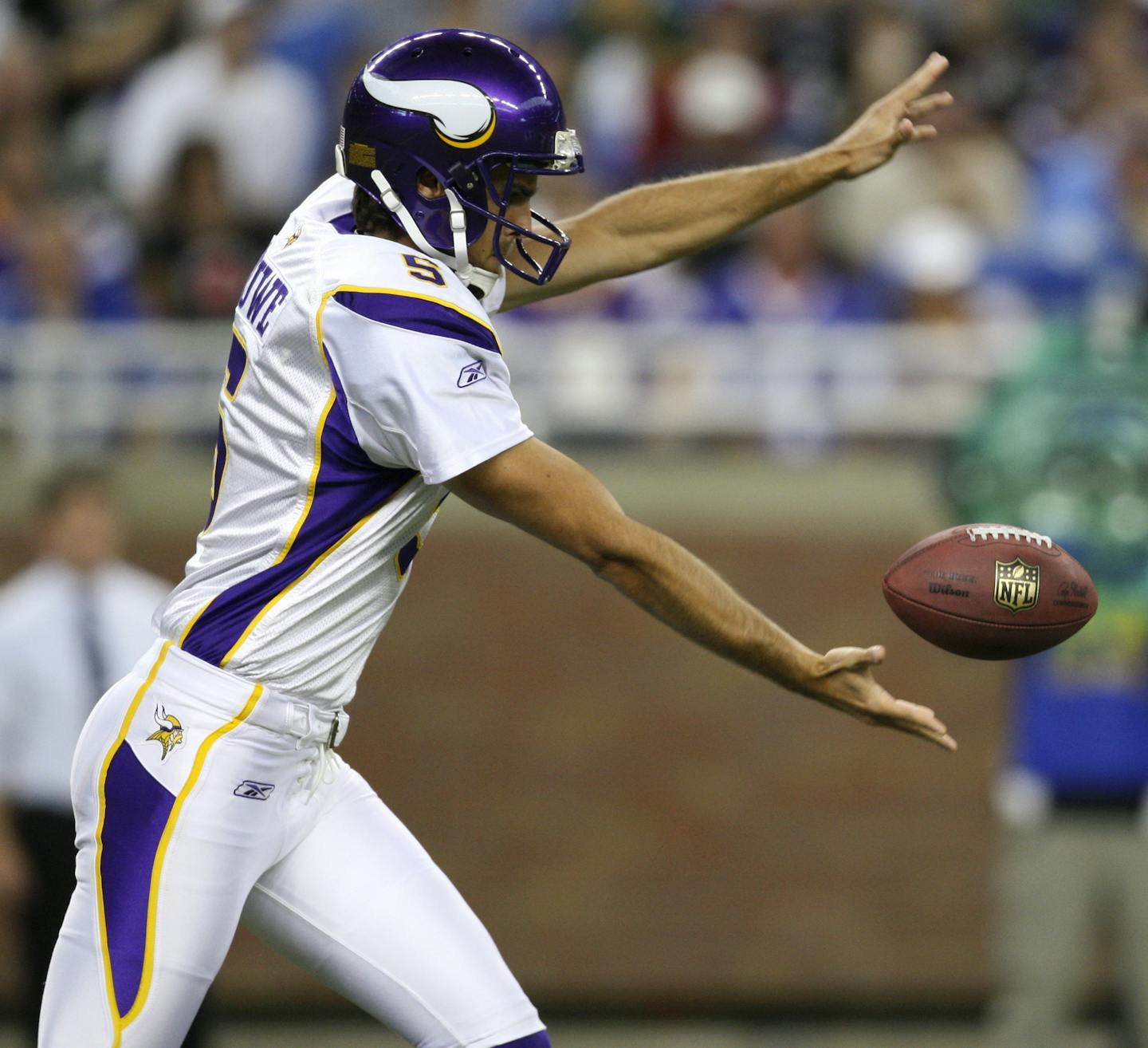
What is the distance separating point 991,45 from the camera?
873cm

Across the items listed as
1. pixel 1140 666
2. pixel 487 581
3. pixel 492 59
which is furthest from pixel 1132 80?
pixel 492 59

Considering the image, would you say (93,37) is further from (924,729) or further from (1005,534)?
(924,729)

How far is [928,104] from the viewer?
3.73 metres

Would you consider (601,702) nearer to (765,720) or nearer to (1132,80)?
(765,720)

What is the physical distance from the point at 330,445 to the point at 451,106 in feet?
1.92

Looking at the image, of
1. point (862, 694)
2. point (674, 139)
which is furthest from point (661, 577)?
point (674, 139)

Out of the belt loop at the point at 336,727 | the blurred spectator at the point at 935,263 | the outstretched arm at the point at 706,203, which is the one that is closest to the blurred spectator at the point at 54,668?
the outstretched arm at the point at 706,203

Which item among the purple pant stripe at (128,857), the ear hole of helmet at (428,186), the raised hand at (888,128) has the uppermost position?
the ear hole of helmet at (428,186)

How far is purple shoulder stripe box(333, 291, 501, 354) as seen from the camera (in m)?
2.94

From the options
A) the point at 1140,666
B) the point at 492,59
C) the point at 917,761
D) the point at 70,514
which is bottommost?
the point at 917,761

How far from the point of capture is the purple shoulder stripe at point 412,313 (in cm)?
294

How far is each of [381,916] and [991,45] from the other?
6.63 meters

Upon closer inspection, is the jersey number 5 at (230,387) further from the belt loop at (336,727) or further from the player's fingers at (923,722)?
the player's fingers at (923,722)

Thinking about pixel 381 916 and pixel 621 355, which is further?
pixel 621 355
